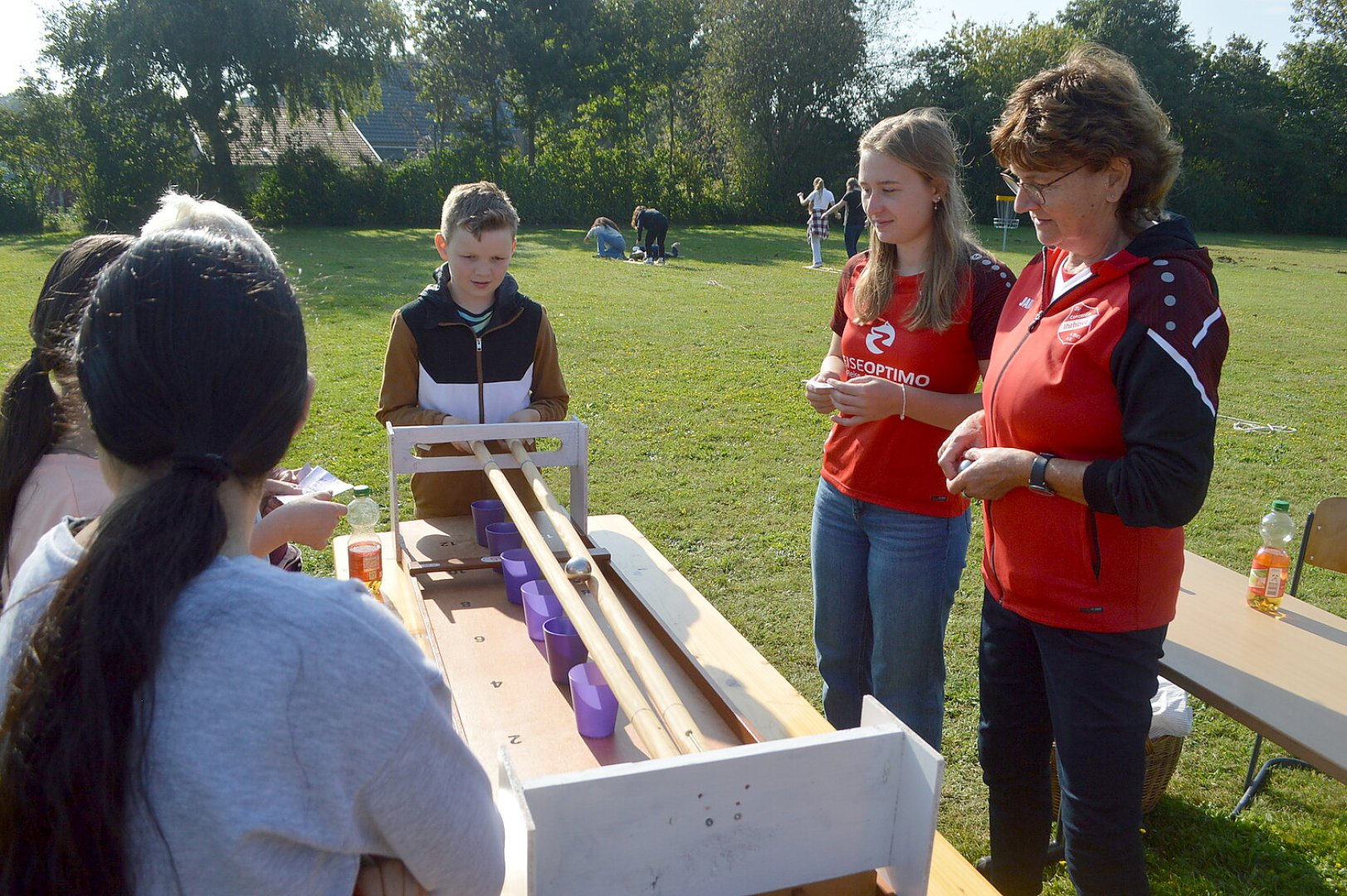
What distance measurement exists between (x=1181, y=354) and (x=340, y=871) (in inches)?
63.3

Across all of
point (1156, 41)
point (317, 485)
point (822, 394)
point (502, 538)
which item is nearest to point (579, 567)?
point (502, 538)

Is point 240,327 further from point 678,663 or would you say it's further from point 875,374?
point 875,374

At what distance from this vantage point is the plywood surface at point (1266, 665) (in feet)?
7.33

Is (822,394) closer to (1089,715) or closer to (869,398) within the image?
(869,398)

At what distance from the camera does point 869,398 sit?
2.46m

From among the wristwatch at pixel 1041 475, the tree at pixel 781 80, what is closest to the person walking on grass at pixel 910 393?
the wristwatch at pixel 1041 475

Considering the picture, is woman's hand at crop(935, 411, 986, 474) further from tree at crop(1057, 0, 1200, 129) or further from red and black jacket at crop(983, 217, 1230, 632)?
tree at crop(1057, 0, 1200, 129)

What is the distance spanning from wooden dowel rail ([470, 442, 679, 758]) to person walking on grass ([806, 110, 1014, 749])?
34.9 inches

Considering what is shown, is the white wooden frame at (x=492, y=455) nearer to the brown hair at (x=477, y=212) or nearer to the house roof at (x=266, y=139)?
the brown hair at (x=477, y=212)

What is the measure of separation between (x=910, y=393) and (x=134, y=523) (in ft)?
6.35

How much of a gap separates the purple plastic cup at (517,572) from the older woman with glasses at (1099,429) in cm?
111

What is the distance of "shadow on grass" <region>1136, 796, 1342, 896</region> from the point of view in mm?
2814

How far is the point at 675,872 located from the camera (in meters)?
1.32

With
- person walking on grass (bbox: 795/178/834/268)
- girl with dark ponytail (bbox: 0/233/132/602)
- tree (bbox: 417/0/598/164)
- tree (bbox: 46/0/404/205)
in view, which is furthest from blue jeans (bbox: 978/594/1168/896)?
tree (bbox: 417/0/598/164)
